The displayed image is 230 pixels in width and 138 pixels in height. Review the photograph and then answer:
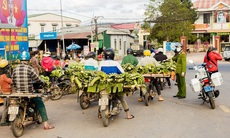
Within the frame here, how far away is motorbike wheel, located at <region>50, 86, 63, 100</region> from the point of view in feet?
37.9

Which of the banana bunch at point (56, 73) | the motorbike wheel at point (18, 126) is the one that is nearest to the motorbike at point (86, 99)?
the banana bunch at point (56, 73)

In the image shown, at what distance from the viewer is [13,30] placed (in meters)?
14.4

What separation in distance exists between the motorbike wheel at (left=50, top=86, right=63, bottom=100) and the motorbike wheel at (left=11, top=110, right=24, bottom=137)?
479cm

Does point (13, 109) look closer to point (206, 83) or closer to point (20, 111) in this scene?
point (20, 111)

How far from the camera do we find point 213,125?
23.5ft

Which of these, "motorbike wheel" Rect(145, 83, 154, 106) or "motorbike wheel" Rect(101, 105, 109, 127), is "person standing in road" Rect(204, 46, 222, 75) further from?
"motorbike wheel" Rect(101, 105, 109, 127)

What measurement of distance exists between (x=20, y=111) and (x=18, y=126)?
31 centimetres

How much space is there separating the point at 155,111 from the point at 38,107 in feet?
11.1

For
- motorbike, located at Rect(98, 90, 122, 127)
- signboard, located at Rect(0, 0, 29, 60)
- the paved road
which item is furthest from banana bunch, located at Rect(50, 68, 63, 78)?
motorbike, located at Rect(98, 90, 122, 127)

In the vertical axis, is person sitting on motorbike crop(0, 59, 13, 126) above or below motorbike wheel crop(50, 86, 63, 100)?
above

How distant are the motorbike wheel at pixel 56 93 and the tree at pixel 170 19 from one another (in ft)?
133

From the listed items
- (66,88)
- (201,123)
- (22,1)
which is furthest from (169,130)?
(22,1)

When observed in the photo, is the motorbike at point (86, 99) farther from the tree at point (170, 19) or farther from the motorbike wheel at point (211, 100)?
the tree at point (170, 19)

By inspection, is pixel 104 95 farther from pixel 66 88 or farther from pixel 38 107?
pixel 66 88
